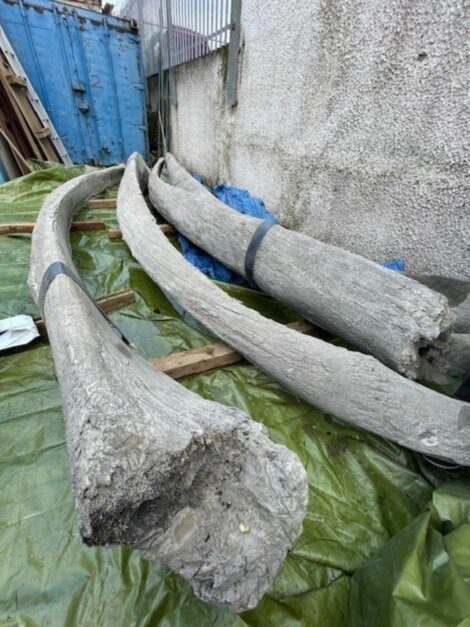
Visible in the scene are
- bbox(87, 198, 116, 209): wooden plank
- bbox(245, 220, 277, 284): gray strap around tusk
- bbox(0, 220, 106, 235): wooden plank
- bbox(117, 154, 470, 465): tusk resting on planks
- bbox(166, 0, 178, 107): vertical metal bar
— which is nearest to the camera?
bbox(117, 154, 470, 465): tusk resting on planks

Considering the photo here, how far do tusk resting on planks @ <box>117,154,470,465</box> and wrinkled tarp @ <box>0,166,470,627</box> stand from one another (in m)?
0.15

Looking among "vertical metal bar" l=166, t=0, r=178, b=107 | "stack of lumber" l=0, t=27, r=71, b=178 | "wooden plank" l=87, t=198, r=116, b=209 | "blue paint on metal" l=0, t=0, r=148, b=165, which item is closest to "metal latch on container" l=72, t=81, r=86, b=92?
"blue paint on metal" l=0, t=0, r=148, b=165

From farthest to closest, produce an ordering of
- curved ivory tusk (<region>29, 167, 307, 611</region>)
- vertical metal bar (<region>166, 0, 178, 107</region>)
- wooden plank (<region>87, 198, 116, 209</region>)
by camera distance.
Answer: vertical metal bar (<region>166, 0, 178, 107</region>) < wooden plank (<region>87, 198, 116, 209</region>) < curved ivory tusk (<region>29, 167, 307, 611</region>)

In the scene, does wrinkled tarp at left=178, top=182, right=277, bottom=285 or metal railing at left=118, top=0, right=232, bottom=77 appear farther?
metal railing at left=118, top=0, right=232, bottom=77

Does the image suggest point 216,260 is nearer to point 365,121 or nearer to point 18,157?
point 365,121

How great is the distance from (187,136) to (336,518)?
194 inches

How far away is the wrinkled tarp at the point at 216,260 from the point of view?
2.37m

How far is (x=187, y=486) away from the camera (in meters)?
0.74

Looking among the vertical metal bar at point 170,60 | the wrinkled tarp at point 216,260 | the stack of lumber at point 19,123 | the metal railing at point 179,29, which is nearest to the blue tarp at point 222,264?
the wrinkled tarp at point 216,260

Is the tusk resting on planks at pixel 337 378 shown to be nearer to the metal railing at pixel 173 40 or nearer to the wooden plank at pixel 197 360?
the wooden plank at pixel 197 360

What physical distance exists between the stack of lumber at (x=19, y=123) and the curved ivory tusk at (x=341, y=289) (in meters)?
3.44

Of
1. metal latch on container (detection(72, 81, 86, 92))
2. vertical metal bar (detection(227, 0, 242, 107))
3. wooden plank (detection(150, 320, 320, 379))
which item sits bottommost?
wooden plank (detection(150, 320, 320, 379))

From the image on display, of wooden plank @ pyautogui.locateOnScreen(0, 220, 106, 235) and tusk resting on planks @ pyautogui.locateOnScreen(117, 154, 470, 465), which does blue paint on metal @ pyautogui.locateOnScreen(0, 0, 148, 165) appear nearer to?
wooden plank @ pyautogui.locateOnScreen(0, 220, 106, 235)

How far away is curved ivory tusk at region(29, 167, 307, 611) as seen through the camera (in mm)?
670
